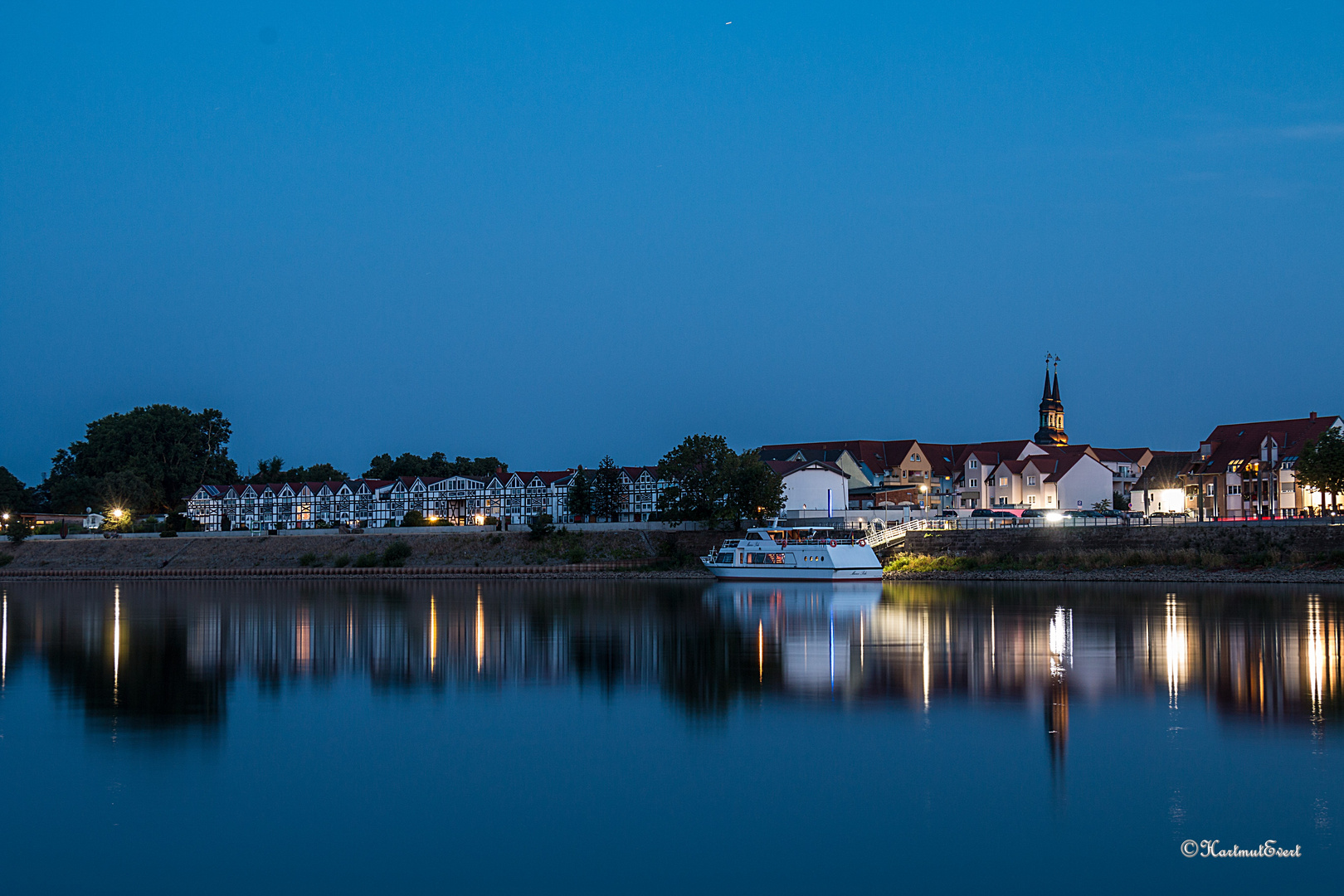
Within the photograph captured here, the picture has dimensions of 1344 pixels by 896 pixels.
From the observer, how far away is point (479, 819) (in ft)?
45.4

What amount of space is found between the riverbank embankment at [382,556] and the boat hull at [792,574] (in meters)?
5.74

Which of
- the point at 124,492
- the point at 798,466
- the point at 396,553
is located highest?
the point at 798,466

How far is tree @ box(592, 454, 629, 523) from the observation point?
9400 cm

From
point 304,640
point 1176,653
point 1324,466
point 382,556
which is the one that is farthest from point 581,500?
point 1176,653

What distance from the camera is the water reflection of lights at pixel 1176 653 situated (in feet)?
71.4

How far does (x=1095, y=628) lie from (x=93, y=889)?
86.5 ft

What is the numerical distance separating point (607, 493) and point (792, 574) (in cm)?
3562

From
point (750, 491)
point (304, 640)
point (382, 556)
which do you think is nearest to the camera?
point (304, 640)

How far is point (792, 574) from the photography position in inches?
2371

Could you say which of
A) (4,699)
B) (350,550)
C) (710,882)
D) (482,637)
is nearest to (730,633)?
(482,637)

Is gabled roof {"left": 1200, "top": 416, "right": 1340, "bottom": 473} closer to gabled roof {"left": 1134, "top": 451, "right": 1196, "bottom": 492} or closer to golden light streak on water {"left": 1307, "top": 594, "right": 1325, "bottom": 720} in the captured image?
gabled roof {"left": 1134, "top": 451, "right": 1196, "bottom": 492}

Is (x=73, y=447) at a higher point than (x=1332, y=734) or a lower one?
higher

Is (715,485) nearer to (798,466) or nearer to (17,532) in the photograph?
(798,466)

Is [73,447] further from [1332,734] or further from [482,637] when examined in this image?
[1332,734]
